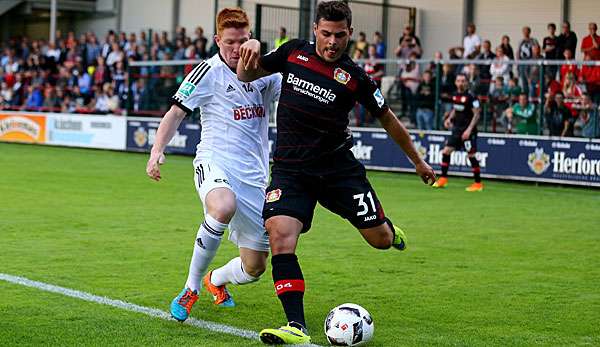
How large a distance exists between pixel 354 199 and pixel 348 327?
0.85 m

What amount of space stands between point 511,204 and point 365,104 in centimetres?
975

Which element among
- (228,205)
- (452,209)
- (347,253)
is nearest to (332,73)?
(228,205)

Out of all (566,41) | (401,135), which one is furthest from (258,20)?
(401,135)

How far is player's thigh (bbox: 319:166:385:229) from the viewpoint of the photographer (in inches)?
254

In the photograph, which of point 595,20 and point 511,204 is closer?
point 511,204

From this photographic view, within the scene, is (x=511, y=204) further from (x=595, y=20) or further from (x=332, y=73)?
(x=595, y=20)

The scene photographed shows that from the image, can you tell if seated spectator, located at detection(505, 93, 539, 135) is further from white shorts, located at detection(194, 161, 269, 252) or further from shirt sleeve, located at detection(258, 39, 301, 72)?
shirt sleeve, located at detection(258, 39, 301, 72)

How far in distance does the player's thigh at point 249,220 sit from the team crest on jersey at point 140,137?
67.2ft

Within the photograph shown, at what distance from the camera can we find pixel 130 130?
27.6 meters

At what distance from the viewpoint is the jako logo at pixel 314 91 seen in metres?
6.36

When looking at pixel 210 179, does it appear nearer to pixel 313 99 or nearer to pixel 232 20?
pixel 313 99

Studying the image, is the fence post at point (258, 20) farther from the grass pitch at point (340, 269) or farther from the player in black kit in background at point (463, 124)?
the grass pitch at point (340, 269)

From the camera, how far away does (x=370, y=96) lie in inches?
254

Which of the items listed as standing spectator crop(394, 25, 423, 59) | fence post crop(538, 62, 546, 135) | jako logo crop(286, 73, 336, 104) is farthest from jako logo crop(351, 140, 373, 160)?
jako logo crop(286, 73, 336, 104)
